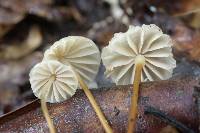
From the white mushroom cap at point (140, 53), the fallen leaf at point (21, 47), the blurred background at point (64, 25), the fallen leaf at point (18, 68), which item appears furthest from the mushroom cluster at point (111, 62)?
the fallen leaf at point (21, 47)

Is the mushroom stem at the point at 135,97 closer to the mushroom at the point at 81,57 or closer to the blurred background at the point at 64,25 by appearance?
the mushroom at the point at 81,57

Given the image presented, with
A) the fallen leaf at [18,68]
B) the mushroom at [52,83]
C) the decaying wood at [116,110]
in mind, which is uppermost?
the mushroom at [52,83]

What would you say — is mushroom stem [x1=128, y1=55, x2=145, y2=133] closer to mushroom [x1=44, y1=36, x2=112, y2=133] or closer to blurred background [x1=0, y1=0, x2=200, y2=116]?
mushroom [x1=44, y1=36, x2=112, y2=133]

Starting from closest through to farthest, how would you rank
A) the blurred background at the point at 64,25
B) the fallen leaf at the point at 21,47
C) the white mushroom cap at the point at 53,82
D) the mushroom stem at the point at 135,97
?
the mushroom stem at the point at 135,97 → the white mushroom cap at the point at 53,82 → the blurred background at the point at 64,25 → the fallen leaf at the point at 21,47

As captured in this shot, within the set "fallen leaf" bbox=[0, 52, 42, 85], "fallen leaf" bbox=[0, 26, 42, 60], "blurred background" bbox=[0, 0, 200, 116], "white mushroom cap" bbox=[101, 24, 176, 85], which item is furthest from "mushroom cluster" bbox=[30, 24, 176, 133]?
"fallen leaf" bbox=[0, 26, 42, 60]

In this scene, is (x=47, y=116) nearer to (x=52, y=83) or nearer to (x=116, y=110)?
(x=52, y=83)

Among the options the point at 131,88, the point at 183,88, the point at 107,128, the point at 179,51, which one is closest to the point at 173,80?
the point at 183,88
